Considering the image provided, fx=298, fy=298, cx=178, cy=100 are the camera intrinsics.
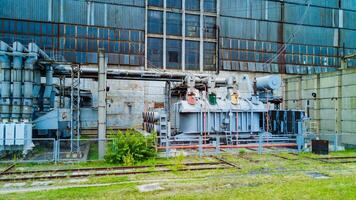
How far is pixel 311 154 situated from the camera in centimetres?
1738

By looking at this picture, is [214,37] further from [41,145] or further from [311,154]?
[41,145]

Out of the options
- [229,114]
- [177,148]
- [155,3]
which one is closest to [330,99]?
[229,114]

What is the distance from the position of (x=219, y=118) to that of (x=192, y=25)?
13.8 meters

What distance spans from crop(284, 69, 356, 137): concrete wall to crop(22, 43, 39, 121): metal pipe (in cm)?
1939

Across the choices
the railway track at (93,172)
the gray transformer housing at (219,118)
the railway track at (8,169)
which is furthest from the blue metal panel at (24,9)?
the railway track at (93,172)

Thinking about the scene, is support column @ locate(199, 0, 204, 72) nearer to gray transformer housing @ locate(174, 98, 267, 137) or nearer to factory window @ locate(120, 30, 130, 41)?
factory window @ locate(120, 30, 130, 41)

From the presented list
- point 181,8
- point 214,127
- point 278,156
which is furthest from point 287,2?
point 278,156

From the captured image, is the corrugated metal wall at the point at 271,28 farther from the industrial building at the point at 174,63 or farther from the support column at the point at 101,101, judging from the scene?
the support column at the point at 101,101

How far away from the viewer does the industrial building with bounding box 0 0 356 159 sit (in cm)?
1836

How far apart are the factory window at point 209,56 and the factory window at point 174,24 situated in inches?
130

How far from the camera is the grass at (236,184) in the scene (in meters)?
8.88

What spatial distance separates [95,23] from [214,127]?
51.6 feet

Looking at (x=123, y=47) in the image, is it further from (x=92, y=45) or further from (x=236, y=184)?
(x=236, y=184)

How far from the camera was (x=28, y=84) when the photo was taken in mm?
16766
